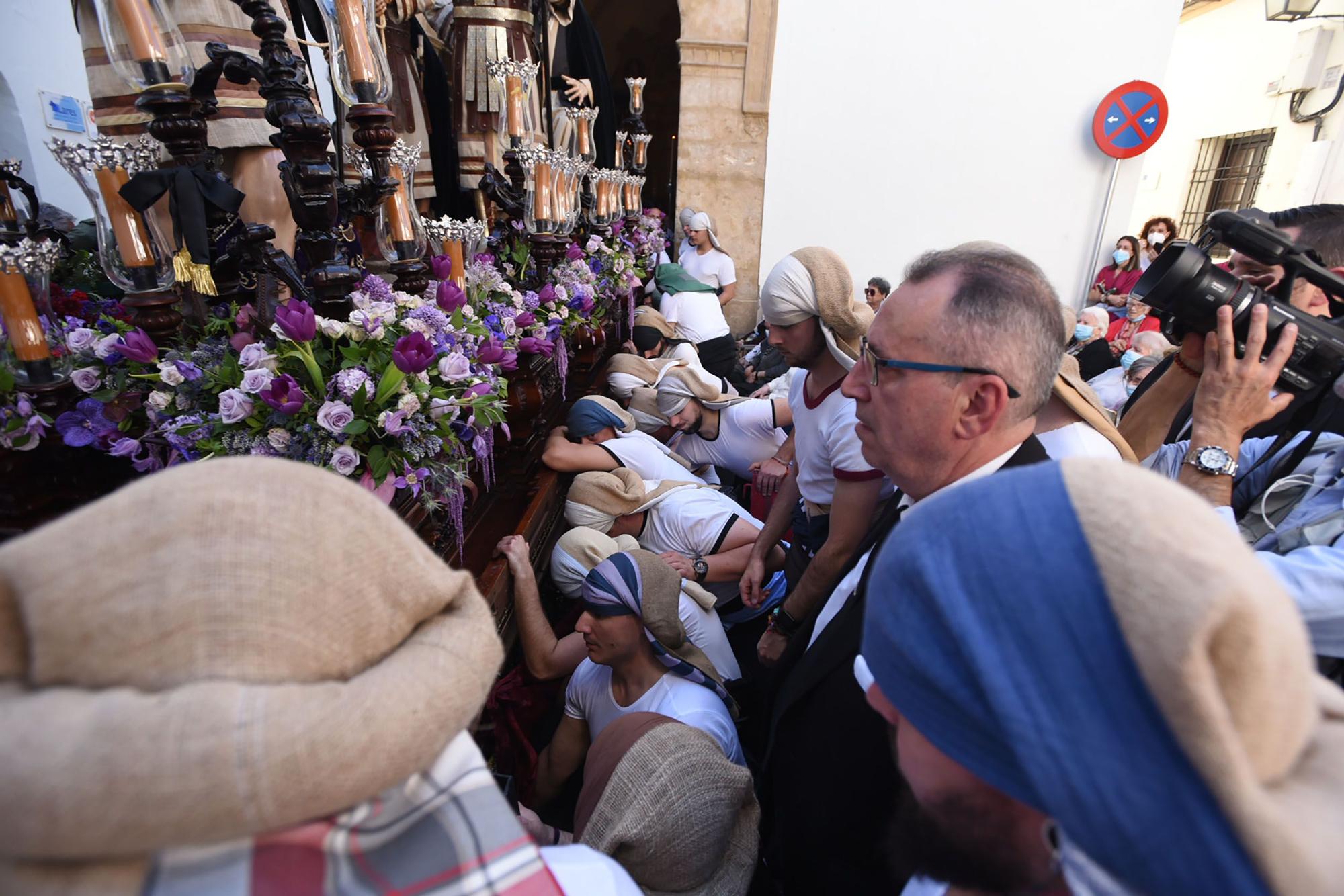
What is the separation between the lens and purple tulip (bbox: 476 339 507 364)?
1968 mm

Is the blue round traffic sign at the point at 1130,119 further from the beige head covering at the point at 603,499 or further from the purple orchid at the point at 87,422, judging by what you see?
the purple orchid at the point at 87,422

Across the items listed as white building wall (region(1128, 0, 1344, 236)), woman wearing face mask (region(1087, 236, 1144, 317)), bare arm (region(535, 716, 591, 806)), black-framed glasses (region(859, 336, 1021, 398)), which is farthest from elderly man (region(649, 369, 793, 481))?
white building wall (region(1128, 0, 1344, 236))

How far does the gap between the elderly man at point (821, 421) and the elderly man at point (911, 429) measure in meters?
0.46

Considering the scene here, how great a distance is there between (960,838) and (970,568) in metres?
0.31

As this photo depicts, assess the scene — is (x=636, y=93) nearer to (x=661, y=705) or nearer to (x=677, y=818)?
(x=661, y=705)

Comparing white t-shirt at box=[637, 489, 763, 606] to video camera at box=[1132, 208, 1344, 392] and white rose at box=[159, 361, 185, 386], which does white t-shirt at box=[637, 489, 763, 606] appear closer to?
video camera at box=[1132, 208, 1344, 392]

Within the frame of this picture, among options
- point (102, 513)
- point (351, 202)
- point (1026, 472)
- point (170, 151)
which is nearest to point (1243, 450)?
point (1026, 472)

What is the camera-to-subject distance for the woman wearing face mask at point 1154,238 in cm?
748

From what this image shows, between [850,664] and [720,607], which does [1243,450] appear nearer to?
[850,664]

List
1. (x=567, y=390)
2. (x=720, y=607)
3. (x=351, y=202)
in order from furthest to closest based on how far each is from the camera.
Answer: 1. (x=567, y=390)
2. (x=720, y=607)
3. (x=351, y=202)

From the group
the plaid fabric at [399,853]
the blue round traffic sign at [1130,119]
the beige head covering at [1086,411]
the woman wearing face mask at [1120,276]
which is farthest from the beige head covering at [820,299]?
the blue round traffic sign at [1130,119]

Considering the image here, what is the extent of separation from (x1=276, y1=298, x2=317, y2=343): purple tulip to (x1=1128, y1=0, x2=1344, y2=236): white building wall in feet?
38.7

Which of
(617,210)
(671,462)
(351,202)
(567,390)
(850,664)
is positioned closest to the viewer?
(850,664)

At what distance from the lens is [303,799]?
1.70 ft
